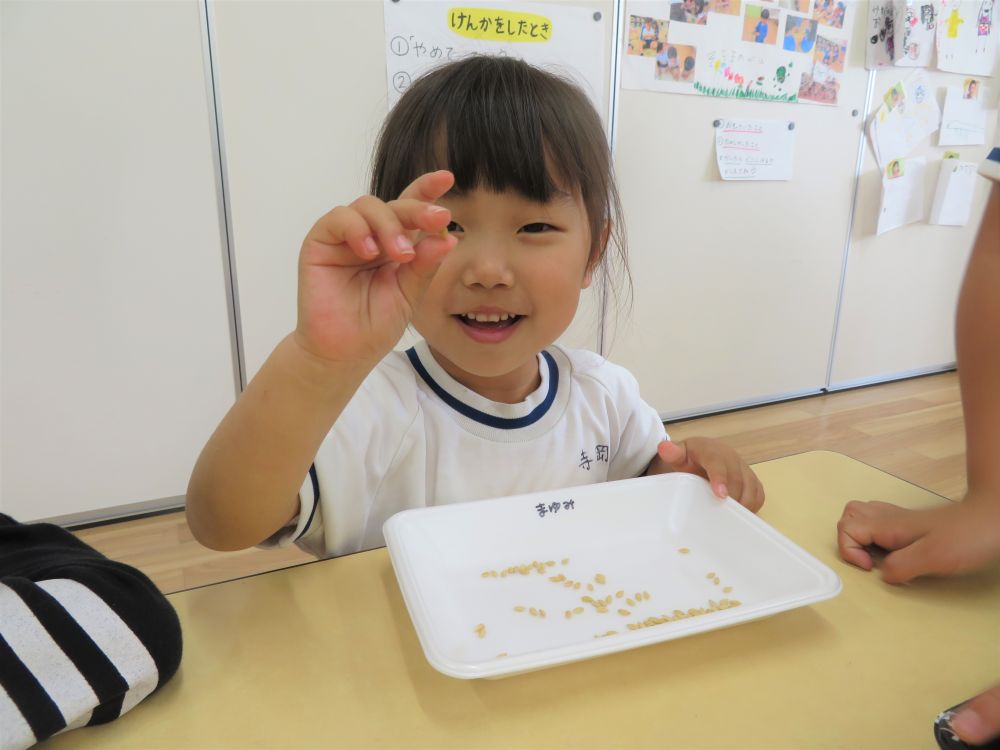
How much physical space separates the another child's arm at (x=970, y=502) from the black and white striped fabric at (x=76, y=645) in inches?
18.8

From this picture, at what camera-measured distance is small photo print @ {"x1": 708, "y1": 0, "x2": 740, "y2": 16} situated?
1.64 metres

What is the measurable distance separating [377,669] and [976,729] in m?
0.30

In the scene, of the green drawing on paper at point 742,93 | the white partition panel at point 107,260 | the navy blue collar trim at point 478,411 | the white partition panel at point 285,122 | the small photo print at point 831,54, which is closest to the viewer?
the navy blue collar trim at point 478,411

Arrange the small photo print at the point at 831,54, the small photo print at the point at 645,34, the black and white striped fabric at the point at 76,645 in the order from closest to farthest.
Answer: the black and white striped fabric at the point at 76,645
the small photo print at the point at 645,34
the small photo print at the point at 831,54

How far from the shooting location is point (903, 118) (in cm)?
199

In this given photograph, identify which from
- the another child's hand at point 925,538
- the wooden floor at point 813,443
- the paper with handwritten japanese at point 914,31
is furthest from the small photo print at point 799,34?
the another child's hand at point 925,538

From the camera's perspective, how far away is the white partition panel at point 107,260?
3.75 feet

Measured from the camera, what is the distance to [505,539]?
0.52m

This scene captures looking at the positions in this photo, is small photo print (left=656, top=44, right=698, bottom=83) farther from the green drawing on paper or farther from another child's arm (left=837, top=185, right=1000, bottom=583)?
another child's arm (left=837, top=185, right=1000, bottom=583)

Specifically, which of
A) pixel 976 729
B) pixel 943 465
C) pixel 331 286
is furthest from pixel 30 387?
pixel 943 465

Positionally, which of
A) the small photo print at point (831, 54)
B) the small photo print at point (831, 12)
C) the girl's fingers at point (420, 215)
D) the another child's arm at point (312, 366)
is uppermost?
the small photo print at point (831, 12)

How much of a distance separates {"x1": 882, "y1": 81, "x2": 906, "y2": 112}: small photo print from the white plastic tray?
1.93 meters

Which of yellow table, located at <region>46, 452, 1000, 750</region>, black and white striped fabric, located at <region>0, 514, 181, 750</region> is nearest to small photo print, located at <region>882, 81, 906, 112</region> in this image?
yellow table, located at <region>46, 452, 1000, 750</region>

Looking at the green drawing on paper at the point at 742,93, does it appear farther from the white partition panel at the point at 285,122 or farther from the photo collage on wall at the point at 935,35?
the white partition panel at the point at 285,122
